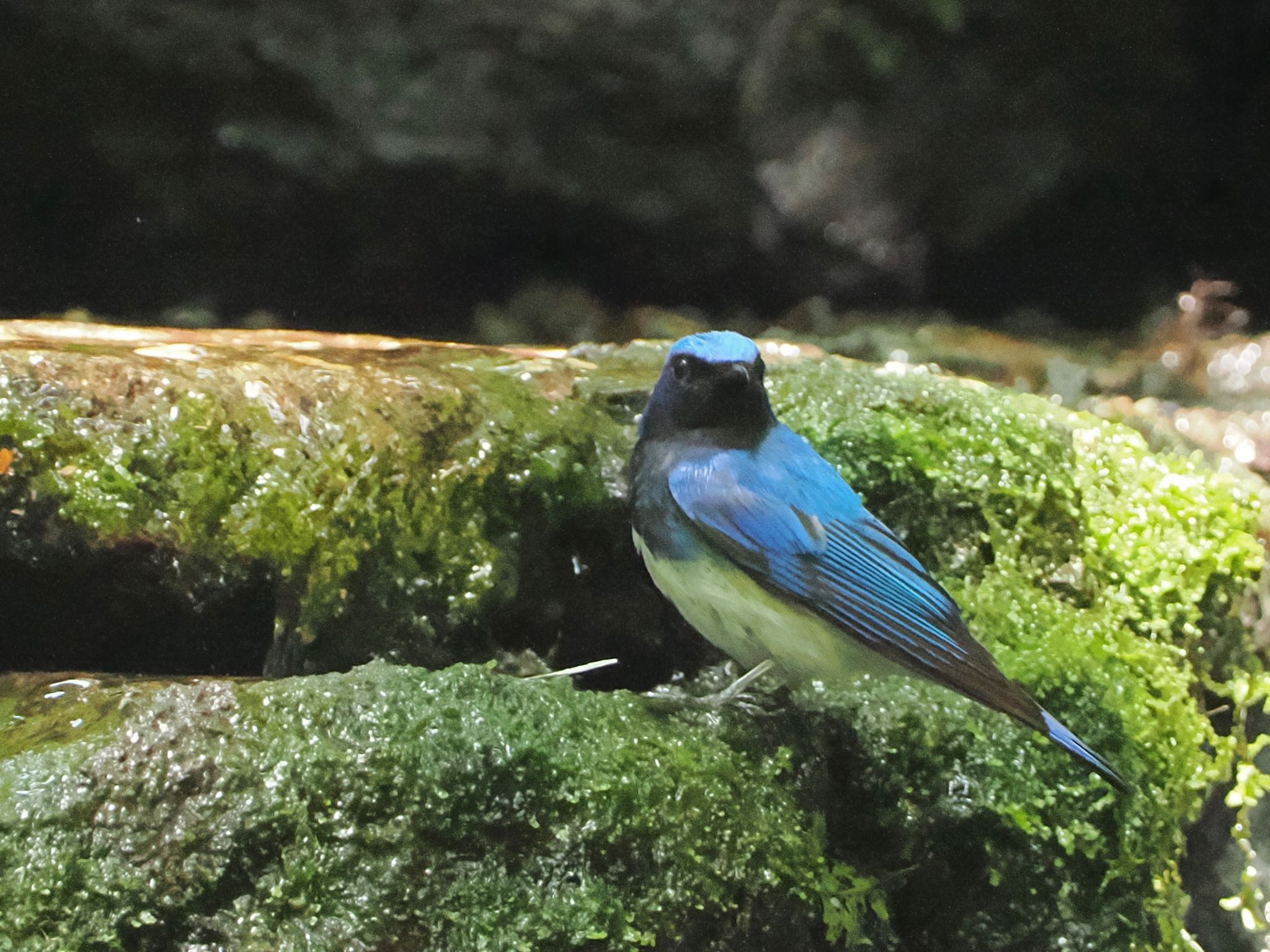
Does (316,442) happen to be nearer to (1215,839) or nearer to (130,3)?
(1215,839)

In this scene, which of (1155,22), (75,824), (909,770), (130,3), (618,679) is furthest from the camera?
(1155,22)

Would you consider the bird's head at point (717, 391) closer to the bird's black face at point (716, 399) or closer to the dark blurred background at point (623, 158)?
the bird's black face at point (716, 399)

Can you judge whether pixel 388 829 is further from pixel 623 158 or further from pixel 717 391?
pixel 623 158

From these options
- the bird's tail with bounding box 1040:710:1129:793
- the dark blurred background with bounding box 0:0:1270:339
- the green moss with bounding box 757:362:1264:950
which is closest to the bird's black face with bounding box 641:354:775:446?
the green moss with bounding box 757:362:1264:950

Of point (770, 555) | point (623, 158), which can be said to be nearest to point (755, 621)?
point (770, 555)

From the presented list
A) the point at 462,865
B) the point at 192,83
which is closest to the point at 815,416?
the point at 462,865

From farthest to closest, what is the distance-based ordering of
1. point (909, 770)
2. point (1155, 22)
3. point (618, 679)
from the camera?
1. point (1155, 22)
2. point (618, 679)
3. point (909, 770)

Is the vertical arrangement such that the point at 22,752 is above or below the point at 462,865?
above
